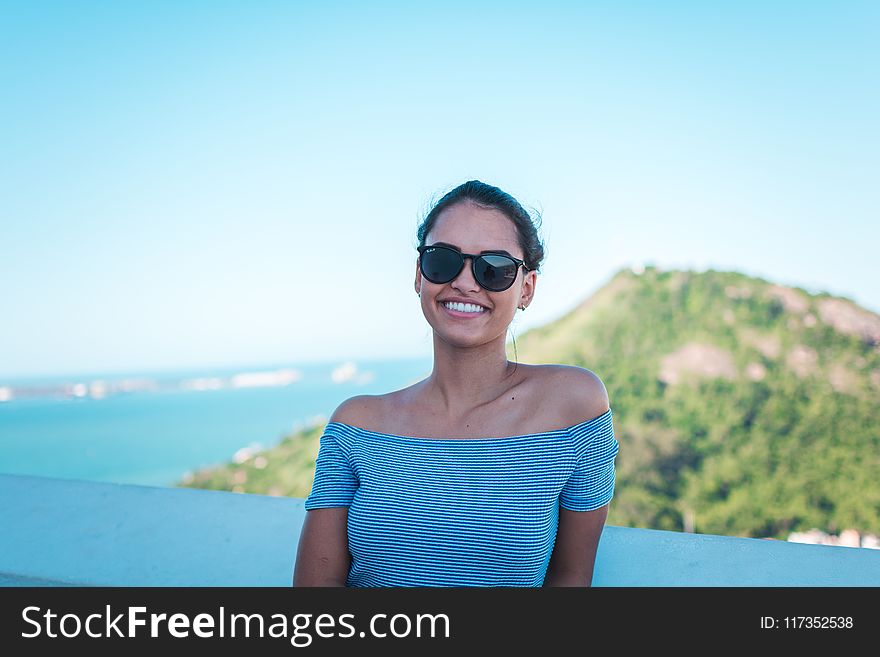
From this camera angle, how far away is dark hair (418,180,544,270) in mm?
1875

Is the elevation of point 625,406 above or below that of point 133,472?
above

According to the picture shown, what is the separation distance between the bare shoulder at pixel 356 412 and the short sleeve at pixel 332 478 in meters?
0.04

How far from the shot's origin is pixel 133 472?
193 feet

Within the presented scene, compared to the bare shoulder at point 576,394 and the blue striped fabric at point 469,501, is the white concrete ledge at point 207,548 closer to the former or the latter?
the blue striped fabric at point 469,501

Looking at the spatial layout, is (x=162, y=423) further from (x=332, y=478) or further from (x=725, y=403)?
(x=332, y=478)

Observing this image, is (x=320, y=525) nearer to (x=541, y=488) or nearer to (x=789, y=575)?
(x=541, y=488)

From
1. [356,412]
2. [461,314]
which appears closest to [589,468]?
[461,314]

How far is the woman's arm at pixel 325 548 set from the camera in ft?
5.86

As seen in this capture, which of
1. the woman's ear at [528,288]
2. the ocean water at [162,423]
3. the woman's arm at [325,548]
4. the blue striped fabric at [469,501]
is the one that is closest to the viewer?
the blue striped fabric at [469,501]

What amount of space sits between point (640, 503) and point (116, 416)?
7083cm

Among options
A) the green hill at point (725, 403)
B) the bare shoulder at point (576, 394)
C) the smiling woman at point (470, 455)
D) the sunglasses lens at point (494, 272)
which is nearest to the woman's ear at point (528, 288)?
the smiling woman at point (470, 455)

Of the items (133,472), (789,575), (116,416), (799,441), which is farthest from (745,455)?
(116,416)

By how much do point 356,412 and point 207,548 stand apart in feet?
3.19

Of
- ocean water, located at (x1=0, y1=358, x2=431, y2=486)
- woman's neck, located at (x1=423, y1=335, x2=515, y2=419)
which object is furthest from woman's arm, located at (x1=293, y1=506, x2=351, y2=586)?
ocean water, located at (x1=0, y1=358, x2=431, y2=486)
